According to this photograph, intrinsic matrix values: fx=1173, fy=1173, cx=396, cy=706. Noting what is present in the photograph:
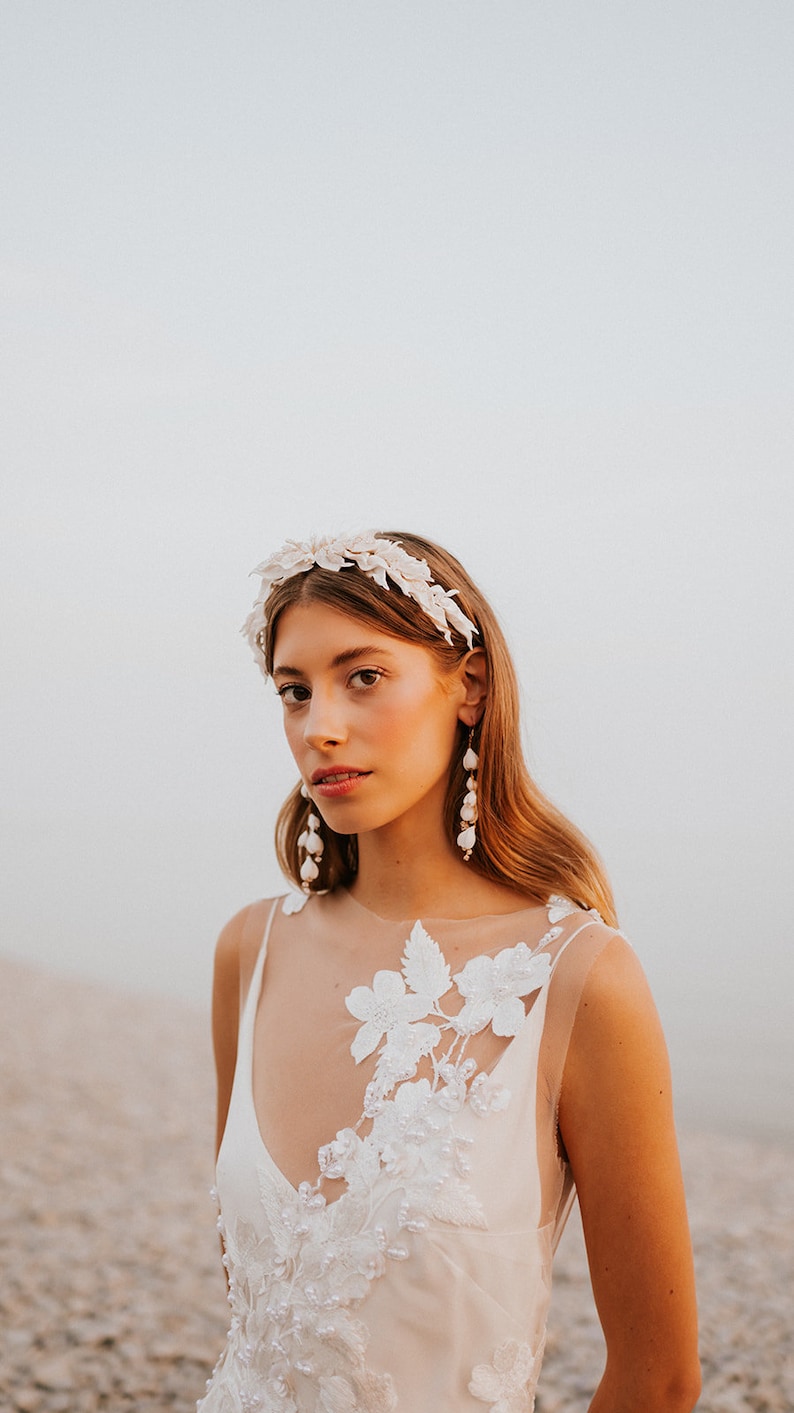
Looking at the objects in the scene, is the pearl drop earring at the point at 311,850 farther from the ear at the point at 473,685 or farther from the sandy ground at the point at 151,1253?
the sandy ground at the point at 151,1253

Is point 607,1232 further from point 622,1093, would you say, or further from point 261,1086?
point 261,1086

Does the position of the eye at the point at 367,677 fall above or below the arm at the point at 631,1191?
above

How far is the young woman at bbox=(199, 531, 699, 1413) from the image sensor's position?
6.41ft

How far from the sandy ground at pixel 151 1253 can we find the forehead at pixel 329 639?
375 cm

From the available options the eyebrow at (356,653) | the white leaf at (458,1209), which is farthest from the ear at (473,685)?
the white leaf at (458,1209)

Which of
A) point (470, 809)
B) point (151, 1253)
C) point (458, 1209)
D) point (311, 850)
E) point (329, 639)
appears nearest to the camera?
point (458, 1209)

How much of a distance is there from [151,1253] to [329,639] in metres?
5.19

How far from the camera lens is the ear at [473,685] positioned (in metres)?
2.40

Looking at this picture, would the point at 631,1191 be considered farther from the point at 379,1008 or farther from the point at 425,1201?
the point at 379,1008

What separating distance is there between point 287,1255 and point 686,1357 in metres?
0.70

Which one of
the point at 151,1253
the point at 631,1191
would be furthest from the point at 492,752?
the point at 151,1253

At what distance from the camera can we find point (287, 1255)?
2078 millimetres

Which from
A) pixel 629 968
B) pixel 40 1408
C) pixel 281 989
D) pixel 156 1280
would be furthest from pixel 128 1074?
pixel 629 968

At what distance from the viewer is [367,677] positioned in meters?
2.22
